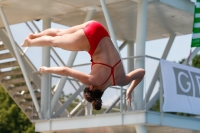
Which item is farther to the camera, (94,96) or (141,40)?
(141,40)

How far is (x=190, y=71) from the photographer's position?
17969 mm

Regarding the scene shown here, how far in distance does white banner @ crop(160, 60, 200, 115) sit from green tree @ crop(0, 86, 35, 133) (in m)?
18.4

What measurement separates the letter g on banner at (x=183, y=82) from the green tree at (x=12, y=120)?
1863cm

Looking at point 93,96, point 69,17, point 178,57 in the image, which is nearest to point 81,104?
point 69,17

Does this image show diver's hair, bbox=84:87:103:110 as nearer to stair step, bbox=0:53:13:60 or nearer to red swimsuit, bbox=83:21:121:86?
red swimsuit, bbox=83:21:121:86

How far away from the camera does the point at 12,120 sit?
35.4 meters

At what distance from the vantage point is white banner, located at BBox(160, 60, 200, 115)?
17017mm

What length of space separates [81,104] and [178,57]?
1579cm

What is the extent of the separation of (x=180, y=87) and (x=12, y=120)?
19.5 meters

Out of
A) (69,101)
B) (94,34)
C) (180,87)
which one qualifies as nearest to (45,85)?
(69,101)

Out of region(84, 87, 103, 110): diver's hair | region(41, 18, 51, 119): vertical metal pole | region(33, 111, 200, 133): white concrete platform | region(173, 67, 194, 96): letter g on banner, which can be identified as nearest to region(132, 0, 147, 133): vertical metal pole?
region(33, 111, 200, 133): white concrete platform

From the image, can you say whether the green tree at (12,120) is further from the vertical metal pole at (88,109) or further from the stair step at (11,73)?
the vertical metal pole at (88,109)

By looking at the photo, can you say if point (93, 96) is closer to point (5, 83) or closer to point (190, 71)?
point (190, 71)

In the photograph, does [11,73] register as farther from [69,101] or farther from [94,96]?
[94,96]
